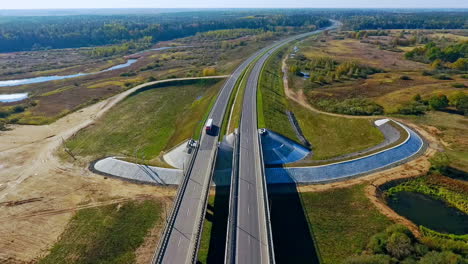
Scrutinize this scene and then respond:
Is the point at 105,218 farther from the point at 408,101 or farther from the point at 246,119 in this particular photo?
the point at 408,101

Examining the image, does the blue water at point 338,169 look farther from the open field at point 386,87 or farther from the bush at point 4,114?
the bush at point 4,114

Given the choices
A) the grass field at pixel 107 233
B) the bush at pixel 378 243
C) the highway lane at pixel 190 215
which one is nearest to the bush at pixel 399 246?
the bush at pixel 378 243

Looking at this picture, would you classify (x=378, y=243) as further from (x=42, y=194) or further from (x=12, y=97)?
(x=12, y=97)

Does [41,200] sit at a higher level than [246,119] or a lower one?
lower

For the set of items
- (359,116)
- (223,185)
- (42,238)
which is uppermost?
(359,116)

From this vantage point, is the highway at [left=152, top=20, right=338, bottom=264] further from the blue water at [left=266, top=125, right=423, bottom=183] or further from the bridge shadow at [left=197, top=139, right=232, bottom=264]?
the blue water at [left=266, top=125, right=423, bottom=183]

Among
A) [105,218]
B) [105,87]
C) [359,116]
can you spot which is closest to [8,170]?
[105,218]
